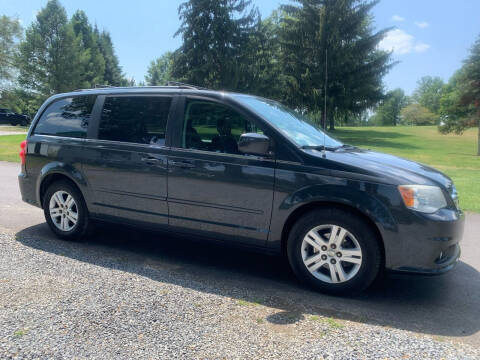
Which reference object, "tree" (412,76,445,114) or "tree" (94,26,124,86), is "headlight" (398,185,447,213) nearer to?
"tree" (94,26,124,86)

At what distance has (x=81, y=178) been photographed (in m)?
4.85

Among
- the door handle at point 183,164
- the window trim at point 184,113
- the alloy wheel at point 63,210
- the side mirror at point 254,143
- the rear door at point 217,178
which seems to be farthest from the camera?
the alloy wheel at point 63,210

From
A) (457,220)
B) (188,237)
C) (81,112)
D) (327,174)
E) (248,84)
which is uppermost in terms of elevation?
(248,84)

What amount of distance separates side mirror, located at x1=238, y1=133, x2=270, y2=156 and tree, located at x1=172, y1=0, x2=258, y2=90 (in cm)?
3234

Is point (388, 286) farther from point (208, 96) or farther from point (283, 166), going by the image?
point (208, 96)

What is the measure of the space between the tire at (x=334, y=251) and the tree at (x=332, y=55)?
33865 mm

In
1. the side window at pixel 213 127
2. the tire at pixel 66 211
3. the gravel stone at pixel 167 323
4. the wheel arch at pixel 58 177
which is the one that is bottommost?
the gravel stone at pixel 167 323

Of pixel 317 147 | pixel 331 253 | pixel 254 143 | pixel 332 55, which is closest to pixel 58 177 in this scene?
pixel 254 143

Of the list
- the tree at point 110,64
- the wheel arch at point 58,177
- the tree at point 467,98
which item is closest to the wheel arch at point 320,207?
the wheel arch at point 58,177

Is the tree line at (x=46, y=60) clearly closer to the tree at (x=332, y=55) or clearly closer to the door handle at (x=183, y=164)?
the tree at (x=332, y=55)

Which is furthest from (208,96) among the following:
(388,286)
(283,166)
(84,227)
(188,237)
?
(388,286)

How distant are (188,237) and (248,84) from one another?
3356 cm

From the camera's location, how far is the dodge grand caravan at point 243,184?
136 inches

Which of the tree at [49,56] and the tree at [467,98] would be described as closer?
the tree at [467,98]
